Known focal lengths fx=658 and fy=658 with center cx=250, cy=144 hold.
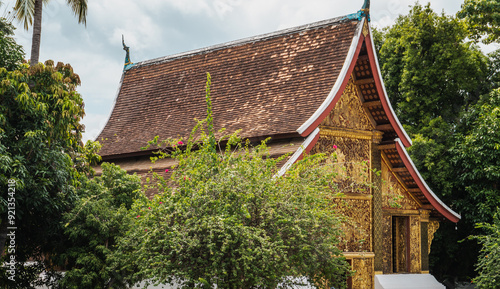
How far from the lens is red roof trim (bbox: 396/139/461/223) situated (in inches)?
611

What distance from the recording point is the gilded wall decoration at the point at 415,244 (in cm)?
1644

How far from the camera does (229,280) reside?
9.33 metres

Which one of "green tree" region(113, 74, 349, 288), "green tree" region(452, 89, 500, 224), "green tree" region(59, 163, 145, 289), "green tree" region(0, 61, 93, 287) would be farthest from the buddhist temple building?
"green tree" region(0, 61, 93, 287)

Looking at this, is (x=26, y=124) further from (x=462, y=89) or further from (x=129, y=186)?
(x=462, y=89)

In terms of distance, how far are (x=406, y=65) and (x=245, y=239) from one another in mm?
16619

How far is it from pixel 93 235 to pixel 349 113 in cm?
646

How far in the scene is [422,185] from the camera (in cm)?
1609

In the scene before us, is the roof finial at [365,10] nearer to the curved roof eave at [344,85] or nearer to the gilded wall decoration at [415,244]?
the curved roof eave at [344,85]

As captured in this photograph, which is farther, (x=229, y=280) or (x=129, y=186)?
(x=129, y=186)

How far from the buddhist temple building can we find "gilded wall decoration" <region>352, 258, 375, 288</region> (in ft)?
0.07

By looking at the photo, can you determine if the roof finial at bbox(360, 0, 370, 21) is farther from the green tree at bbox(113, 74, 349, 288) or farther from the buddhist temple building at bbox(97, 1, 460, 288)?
the green tree at bbox(113, 74, 349, 288)

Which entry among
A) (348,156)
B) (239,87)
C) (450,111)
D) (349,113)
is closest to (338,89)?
(349,113)

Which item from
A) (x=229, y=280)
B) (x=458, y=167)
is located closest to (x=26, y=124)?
(x=229, y=280)

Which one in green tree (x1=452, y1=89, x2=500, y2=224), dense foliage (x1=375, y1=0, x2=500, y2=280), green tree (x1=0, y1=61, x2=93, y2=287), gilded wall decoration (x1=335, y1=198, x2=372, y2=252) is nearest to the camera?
green tree (x1=0, y1=61, x2=93, y2=287)
